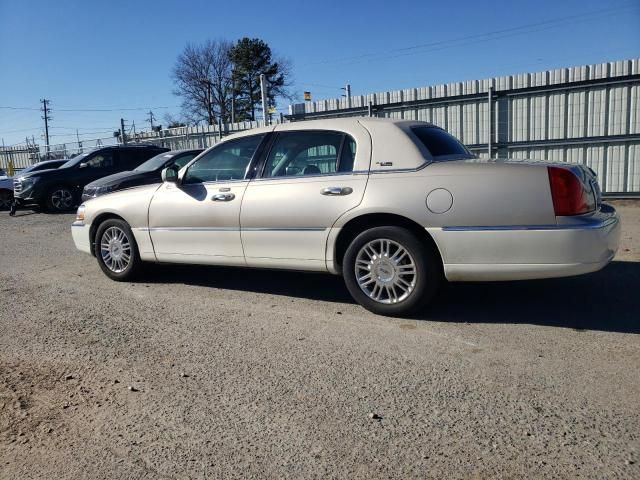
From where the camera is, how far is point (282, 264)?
517 cm

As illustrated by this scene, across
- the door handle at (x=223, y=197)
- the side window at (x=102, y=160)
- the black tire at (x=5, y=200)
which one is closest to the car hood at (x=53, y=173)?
the side window at (x=102, y=160)

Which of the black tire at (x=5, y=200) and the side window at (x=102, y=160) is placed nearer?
the side window at (x=102, y=160)

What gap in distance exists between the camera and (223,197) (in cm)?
541

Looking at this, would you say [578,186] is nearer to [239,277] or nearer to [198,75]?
[239,277]

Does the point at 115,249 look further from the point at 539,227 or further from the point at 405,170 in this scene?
the point at 539,227

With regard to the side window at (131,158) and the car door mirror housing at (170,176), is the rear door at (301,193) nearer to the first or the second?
the car door mirror housing at (170,176)

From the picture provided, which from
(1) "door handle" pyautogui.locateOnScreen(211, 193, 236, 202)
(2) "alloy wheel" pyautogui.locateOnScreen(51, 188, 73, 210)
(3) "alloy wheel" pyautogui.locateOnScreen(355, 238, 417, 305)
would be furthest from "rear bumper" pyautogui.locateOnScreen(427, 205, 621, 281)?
(2) "alloy wheel" pyautogui.locateOnScreen(51, 188, 73, 210)

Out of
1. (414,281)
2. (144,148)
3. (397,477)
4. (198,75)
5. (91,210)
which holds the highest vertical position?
(198,75)

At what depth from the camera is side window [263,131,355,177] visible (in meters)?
4.96

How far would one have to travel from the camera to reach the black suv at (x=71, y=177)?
15.0 metres

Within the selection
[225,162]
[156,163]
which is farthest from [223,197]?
[156,163]

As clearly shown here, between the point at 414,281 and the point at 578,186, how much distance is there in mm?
1416

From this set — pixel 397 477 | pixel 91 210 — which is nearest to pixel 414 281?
pixel 397 477

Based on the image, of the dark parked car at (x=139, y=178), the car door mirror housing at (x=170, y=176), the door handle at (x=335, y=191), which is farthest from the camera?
the dark parked car at (x=139, y=178)
